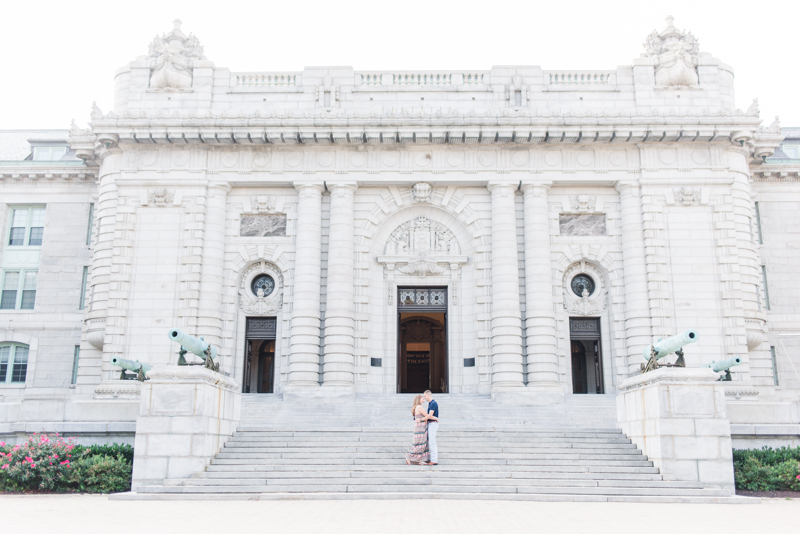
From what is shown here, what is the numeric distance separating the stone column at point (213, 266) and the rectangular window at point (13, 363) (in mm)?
Answer: 11218

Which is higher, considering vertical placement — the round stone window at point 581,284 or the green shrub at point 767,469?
the round stone window at point 581,284

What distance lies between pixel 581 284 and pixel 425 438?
621 inches

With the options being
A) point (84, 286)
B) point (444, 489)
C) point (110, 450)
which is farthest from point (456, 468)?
point (84, 286)

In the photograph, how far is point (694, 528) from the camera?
1209 cm

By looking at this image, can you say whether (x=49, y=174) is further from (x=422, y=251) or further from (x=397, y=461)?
(x=397, y=461)

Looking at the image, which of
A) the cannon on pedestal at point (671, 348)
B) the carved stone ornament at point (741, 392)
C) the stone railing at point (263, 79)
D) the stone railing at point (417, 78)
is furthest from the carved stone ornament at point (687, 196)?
the stone railing at point (263, 79)

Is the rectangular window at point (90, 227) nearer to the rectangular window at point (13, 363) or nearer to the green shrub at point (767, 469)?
the rectangular window at point (13, 363)

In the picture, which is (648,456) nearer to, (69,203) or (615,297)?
(615,297)

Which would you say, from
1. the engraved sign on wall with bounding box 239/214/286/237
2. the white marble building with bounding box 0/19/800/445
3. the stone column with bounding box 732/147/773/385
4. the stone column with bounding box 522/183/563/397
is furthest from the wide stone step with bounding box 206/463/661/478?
the engraved sign on wall with bounding box 239/214/286/237

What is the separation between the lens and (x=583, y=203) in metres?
31.3

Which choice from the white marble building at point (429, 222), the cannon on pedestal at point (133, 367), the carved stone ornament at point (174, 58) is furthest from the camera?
the carved stone ornament at point (174, 58)

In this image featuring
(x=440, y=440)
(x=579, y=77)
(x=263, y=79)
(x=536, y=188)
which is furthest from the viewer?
(x=263, y=79)

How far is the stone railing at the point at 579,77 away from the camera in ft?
107

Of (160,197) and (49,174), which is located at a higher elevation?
(49,174)
